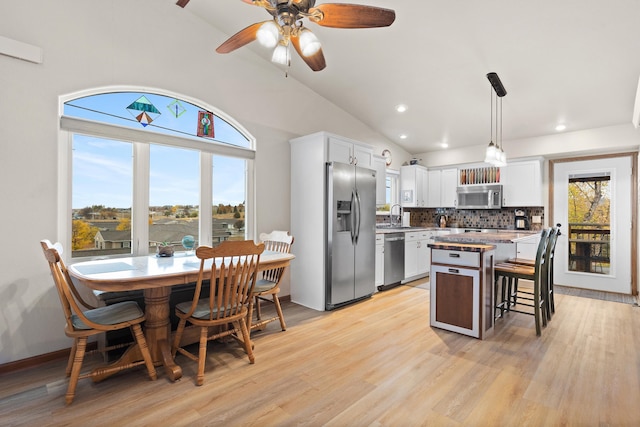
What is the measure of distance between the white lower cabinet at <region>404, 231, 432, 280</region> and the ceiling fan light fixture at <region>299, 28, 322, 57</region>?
3708 millimetres

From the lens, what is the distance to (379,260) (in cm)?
471

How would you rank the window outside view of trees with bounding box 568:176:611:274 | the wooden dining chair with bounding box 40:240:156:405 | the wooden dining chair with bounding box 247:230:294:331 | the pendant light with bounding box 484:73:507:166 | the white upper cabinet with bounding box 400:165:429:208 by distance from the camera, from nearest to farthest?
1. the wooden dining chair with bounding box 40:240:156:405
2. the wooden dining chair with bounding box 247:230:294:331
3. the pendant light with bounding box 484:73:507:166
4. the window outside view of trees with bounding box 568:176:611:274
5. the white upper cabinet with bounding box 400:165:429:208

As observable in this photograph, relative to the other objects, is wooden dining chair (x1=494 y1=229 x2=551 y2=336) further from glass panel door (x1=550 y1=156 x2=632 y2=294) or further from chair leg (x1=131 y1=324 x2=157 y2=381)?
chair leg (x1=131 y1=324 x2=157 y2=381)

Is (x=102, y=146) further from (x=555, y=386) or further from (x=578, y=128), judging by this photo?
(x=578, y=128)

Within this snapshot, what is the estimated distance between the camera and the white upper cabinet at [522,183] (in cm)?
513

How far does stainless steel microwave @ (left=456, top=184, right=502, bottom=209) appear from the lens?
216 inches

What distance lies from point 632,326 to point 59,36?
603cm

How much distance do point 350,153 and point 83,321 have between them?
3262mm

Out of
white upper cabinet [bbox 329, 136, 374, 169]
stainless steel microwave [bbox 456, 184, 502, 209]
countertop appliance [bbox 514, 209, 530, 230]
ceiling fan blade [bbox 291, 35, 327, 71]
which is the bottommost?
countertop appliance [bbox 514, 209, 530, 230]

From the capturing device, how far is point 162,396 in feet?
6.74

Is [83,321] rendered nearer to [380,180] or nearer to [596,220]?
[380,180]

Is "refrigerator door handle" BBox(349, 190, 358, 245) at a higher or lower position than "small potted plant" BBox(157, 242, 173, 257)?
higher

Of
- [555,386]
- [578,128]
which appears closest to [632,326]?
[555,386]

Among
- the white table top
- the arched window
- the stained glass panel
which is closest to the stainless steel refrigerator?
the arched window
